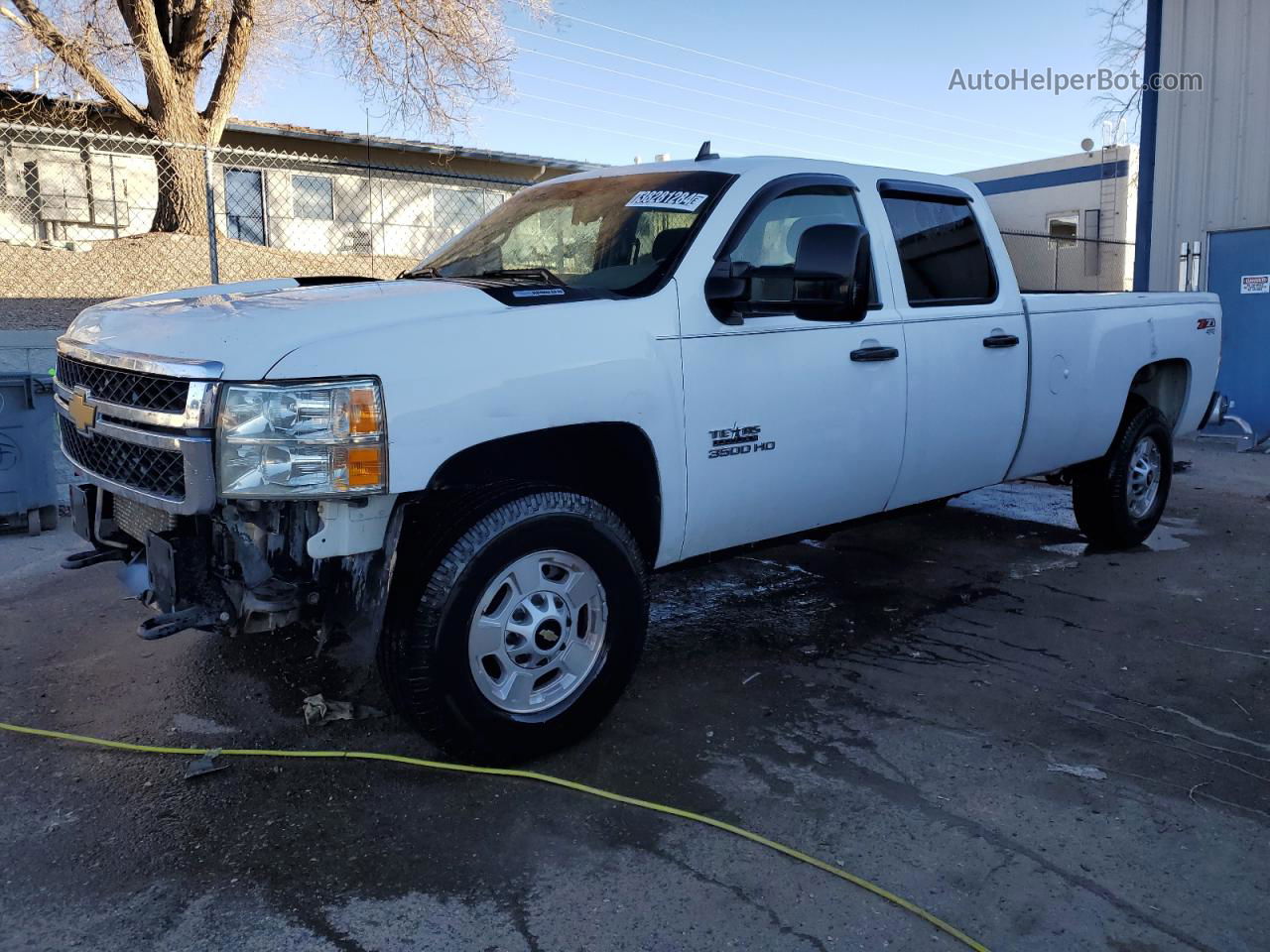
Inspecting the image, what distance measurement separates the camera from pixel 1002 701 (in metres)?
4.05

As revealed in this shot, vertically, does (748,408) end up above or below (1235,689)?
above

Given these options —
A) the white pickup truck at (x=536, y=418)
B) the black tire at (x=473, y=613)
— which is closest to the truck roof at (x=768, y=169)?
the white pickup truck at (x=536, y=418)

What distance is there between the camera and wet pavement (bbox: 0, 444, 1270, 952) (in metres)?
2.66

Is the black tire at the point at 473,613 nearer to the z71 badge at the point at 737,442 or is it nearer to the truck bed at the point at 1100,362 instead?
the z71 badge at the point at 737,442

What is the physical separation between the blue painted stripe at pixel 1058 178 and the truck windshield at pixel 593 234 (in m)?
20.8

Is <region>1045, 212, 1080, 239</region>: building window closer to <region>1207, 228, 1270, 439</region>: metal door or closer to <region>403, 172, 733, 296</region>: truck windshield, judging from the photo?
<region>1207, 228, 1270, 439</region>: metal door

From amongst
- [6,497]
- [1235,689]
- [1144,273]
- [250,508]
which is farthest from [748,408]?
[1144,273]

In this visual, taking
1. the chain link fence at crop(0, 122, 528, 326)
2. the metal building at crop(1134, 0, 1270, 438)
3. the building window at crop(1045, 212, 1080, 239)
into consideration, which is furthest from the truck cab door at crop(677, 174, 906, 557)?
the building window at crop(1045, 212, 1080, 239)

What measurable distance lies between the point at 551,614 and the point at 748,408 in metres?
1.11

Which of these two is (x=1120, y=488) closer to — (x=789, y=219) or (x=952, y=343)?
(x=952, y=343)

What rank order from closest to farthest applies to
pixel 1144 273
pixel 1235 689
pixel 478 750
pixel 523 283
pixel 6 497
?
pixel 478 750 < pixel 523 283 < pixel 1235 689 < pixel 6 497 < pixel 1144 273

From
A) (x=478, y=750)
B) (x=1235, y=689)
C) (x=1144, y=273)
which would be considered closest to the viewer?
(x=478, y=750)

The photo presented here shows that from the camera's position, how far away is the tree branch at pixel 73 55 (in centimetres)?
1520

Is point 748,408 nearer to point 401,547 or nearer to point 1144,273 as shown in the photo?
point 401,547
